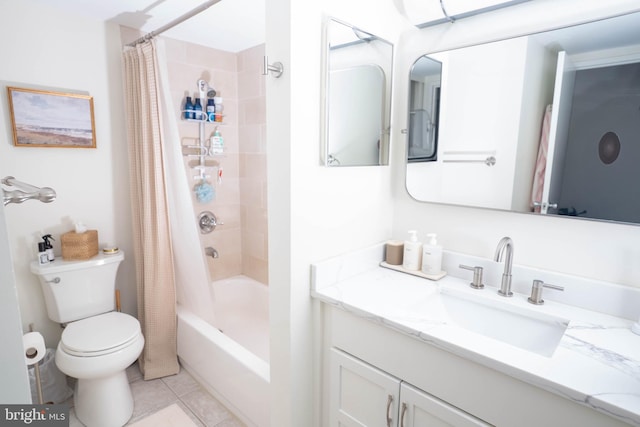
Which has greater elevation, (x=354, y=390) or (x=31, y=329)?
(x=354, y=390)

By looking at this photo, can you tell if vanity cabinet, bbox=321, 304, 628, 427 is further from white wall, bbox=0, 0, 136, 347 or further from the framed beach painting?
the framed beach painting

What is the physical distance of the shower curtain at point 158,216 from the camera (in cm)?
202

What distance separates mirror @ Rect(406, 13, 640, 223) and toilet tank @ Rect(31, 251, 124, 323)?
193 centimetres

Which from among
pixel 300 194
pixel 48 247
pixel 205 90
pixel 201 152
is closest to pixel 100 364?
pixel 48 247

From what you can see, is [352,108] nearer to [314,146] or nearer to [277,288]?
[314,146]

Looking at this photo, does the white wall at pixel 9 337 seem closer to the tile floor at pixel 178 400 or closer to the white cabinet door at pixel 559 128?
the white cabinet door at pixel 559 128

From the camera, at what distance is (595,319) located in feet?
3.77

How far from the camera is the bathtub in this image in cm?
170

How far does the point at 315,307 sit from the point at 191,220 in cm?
114

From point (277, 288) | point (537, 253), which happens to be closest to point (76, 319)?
point (277, 288)

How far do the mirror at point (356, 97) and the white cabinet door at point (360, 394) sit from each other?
79 cm

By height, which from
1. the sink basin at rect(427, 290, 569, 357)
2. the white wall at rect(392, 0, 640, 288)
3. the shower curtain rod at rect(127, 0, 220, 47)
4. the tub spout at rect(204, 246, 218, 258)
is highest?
the shower curtain rod at rect(127, 0, 220, 47)

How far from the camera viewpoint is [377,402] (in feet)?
4.03

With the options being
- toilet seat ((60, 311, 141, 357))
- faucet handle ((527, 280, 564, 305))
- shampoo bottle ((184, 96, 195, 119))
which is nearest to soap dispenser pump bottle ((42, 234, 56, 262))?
toilet seat ((60, 311, 141, 357))
